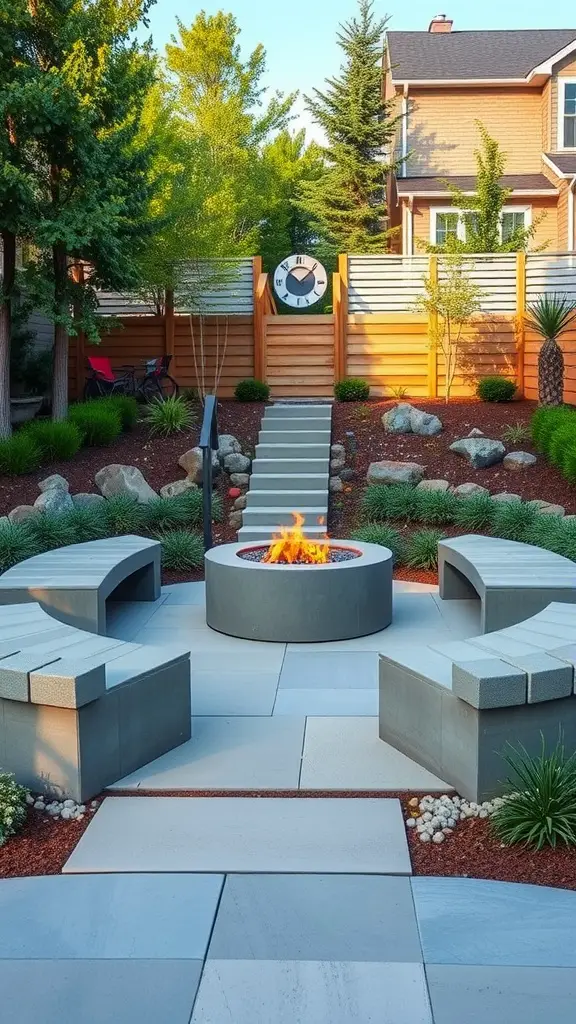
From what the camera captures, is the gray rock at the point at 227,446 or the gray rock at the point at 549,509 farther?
the gray rock at the point at 227,446

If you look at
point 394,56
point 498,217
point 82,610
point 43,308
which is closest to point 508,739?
point 82,610

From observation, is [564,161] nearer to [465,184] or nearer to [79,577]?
[465,184]

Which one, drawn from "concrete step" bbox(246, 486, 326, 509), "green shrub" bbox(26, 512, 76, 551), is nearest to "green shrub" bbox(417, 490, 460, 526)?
"concrete step" bbox(246, 486, 326, 509)

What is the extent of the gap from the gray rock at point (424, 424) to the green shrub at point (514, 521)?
2977mm

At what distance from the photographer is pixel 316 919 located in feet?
9.42

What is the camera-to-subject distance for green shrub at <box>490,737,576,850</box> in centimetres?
330

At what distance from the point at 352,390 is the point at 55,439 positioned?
460cm

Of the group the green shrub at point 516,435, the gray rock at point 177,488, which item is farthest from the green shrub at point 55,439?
the green shrub at point 516,435

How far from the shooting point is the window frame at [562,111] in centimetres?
2059

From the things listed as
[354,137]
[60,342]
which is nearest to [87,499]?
[60,342]

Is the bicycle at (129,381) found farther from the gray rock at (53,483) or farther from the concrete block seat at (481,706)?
the concrete block seat at (481,706)

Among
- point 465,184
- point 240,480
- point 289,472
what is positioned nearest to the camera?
point 240,480

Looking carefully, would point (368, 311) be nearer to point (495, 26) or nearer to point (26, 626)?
point (26, 626)

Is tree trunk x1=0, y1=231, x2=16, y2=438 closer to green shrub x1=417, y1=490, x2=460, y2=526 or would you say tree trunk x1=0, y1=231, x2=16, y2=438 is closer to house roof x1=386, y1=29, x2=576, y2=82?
green shrub x1=417, y1=490, x2=460, y2=526
